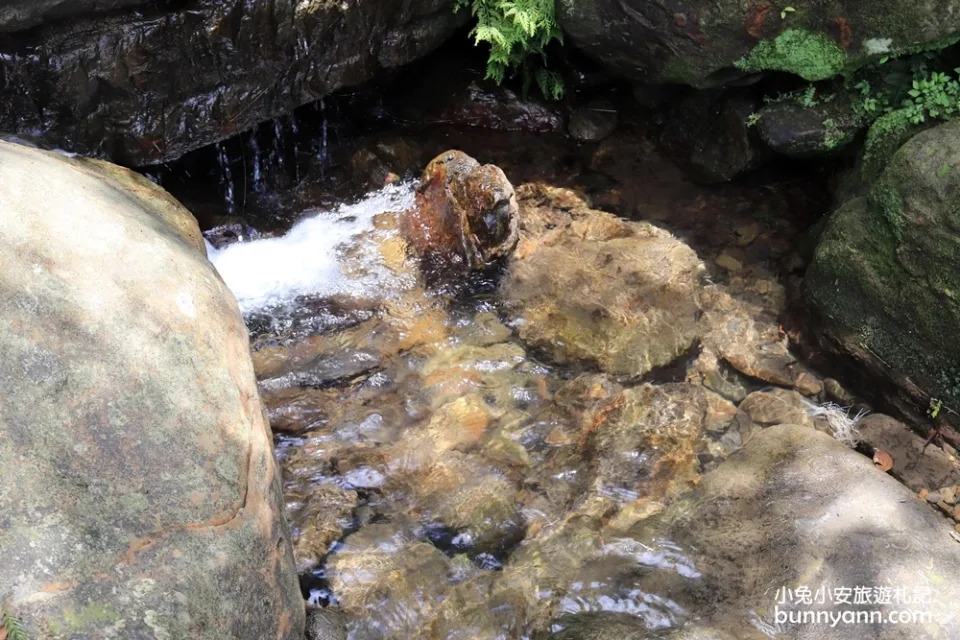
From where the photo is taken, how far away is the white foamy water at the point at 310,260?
602 centimetres

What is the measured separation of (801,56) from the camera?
19.2 ft

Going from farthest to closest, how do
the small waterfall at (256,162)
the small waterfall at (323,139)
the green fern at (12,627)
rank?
the small waterfall at (323,139) → the small waterfall at (256,162) → the green fern at (12,627)

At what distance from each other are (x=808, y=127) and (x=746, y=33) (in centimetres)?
99

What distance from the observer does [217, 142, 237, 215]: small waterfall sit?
6.77 meters

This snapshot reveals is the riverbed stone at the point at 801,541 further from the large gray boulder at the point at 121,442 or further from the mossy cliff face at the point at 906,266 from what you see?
the large gray boulder at the point at 121,442

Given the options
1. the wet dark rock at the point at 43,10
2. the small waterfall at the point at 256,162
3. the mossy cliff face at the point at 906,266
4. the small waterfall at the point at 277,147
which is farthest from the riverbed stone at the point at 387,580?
the small waterfall at the point at 277,147

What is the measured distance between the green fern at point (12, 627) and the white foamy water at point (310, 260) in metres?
3.64

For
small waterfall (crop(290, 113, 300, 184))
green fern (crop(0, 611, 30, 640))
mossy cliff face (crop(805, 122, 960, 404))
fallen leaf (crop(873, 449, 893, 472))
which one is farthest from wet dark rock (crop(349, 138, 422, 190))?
green fern (crop(0, 611, 30, 640))

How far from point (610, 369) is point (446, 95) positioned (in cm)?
413

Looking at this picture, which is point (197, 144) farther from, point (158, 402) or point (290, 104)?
point (158, 402)

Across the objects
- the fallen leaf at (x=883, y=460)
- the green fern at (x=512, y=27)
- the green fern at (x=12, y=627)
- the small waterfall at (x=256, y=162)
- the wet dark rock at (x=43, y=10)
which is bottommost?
the fallen leaf at (x=883, y=460)

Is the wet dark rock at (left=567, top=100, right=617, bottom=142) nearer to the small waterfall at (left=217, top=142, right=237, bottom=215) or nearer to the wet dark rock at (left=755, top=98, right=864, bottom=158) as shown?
the wet dark rock at (left=755, top=98, right=864, bottom=158)

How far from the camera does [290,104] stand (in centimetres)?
646

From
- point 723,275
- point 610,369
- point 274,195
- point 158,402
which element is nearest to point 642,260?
point 723,275
